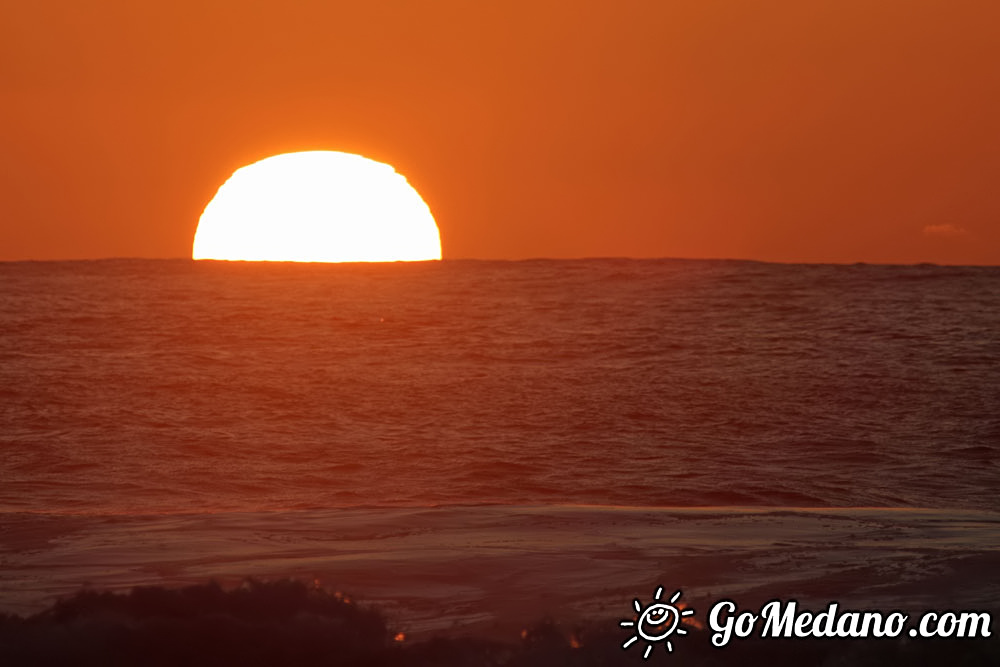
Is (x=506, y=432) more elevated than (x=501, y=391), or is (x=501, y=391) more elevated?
(x=501, y=391)

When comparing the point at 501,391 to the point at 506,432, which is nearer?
the point at 506,432

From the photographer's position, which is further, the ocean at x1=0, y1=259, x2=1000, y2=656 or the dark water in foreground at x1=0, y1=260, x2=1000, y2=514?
the dark water in foreground at x1=0, y1=260, x2=1000, y2=514

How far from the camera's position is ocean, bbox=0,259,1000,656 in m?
5.95

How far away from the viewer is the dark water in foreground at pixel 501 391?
10812mm

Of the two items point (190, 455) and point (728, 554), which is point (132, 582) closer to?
point (728, 554)

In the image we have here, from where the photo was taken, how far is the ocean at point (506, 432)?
5.95 m

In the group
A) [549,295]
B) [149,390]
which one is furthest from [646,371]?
[549,295]

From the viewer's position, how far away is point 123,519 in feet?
24.1

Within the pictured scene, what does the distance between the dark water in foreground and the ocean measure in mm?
65

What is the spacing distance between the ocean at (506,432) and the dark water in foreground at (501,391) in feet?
0.21

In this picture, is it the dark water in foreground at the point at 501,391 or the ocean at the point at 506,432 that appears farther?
the dark water in foreground at the point at 501,391

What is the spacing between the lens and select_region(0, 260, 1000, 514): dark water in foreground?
10.8 metres

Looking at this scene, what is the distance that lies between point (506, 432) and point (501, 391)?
8.63ft

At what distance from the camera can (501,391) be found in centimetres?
1627
